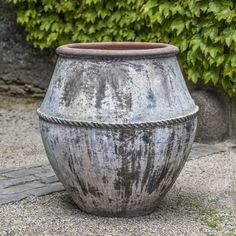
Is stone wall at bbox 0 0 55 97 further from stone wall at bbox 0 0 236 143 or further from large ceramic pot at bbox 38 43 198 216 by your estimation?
large ceramic pot at bbox 38 43 198 216

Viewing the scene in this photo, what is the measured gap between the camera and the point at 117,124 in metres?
3.09

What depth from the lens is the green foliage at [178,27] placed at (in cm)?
470

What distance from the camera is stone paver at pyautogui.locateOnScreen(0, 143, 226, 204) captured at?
3.81 meters

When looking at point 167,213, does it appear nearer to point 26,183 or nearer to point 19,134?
point 26,183

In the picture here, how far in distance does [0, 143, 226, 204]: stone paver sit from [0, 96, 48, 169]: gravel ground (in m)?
0.21

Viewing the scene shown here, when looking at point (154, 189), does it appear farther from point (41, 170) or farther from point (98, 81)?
point (41, 170)

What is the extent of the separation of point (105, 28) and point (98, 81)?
98.0 inches

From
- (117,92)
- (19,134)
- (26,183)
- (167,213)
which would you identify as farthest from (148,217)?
(19,134)

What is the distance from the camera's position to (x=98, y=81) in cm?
318

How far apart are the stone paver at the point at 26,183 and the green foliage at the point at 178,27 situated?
1503mm

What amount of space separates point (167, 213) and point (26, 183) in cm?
106

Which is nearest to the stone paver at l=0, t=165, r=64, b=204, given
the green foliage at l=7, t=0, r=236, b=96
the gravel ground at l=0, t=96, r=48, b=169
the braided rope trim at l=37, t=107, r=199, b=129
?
the gravel ground at l=0, t=96, r=48, b=169

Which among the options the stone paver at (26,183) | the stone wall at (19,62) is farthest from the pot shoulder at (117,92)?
the stone wall at (19,62)

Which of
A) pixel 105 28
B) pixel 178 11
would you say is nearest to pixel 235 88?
pixel 178 11
